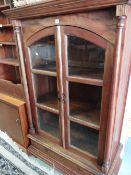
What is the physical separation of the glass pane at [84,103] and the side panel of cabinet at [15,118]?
2.03 ft

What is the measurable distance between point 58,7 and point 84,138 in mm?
1038

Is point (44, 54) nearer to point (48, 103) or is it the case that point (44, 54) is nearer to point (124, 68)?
point (48, 103)

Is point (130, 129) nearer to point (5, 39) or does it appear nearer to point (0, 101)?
point (0, 101)

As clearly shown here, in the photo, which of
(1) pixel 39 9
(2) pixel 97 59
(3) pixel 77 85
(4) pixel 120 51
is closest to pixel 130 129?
(3) pixel 77 85

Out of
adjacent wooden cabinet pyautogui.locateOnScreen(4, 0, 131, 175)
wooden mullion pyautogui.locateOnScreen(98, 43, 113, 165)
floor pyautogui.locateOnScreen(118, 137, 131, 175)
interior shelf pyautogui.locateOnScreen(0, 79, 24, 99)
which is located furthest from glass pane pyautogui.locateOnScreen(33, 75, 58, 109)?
floor pyautogui.locateOnScreen(118, 137, 131, 175)

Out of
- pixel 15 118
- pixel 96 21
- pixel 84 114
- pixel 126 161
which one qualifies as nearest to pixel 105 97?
pixel 84 114

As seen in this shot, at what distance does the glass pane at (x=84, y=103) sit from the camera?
114 centimetres

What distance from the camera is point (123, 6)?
71 cm

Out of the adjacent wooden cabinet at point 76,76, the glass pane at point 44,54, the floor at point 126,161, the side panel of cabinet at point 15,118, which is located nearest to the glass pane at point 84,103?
the adjacent wooden cabinet at point 76,76

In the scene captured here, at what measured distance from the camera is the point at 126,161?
1567 mm

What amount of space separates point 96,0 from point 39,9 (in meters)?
0.41

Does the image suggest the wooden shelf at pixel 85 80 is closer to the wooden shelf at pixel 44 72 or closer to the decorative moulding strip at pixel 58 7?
the wooden shelf at pixel 44 72

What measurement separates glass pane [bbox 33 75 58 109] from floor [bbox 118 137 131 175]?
918 millimetres

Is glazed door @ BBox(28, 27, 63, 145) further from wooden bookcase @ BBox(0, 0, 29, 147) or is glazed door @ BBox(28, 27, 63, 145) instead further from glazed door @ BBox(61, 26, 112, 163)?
wooden bookcase @ BBox(0, 0, 29, 147)
